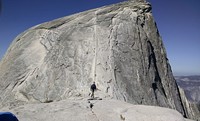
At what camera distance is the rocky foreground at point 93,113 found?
12.9 metres

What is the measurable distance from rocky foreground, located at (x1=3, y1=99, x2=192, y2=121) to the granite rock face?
6889 mm

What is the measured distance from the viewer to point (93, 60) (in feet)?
81.8

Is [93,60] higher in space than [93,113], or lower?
higher

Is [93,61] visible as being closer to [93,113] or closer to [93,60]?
[93,60]

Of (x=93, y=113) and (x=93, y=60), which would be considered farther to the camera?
(x=93, y=60)

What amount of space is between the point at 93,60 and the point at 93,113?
1156cm

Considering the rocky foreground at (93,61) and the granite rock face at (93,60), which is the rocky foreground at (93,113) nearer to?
the rocky foreground at (93,61)

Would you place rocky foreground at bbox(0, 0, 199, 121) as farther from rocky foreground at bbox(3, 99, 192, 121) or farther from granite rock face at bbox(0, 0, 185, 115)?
rocky foreground at bbox(3, 99, 192, 121)

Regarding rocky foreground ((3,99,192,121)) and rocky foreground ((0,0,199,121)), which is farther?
rocky foreground ((0,0,199,121))

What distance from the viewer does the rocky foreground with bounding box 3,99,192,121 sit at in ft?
42.4

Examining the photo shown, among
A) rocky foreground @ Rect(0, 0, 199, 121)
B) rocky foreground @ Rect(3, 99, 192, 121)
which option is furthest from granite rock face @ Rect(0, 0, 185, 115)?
rocky foreground @ Rect(3, 99, 192, 121)

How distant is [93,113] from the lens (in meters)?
13.7

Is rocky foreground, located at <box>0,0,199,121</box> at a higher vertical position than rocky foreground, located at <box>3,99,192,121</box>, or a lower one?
higher

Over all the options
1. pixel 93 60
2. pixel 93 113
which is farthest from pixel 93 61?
pixel 93 113
